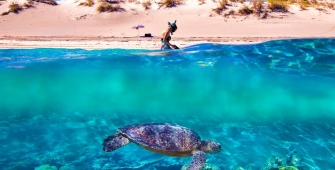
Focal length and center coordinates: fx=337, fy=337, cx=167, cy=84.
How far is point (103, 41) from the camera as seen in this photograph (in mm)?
17484

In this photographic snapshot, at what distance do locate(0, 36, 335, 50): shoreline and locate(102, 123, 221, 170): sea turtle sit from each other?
381 inches

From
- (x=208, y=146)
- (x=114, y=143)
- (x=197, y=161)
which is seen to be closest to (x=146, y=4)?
(x=208, y=146)

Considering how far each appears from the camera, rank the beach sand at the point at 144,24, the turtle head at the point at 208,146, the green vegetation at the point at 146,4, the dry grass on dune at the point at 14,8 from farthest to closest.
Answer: the green vegetation at the point at 146,4
the dry grass on dune at the point at 14,8
the beach sand at the point at 144,24
the turtle head at the point at 208,146

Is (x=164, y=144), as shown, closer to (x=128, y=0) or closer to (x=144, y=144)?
(x=144, y=144)

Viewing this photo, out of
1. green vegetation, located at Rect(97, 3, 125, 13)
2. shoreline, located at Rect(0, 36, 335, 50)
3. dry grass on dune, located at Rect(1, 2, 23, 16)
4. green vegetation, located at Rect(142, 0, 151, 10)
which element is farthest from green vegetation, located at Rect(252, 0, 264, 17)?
dry grass on dune, located at Rect(1, 2, 23, 16)

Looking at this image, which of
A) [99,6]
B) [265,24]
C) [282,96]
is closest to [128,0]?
[99,6]

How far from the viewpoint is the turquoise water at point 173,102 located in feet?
26.3

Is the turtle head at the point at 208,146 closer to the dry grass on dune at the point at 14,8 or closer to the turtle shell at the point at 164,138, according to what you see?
the turtle shell at the point at 164,138

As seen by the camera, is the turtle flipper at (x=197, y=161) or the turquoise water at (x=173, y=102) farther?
the turquoise water at (x=173, y=102)

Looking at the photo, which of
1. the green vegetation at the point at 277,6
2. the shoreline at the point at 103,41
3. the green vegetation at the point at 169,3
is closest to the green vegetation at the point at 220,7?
the green vegetation at the point at 277,6

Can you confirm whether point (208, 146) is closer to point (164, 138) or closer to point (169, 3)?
point (164, 138)

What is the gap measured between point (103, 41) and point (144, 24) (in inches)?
224

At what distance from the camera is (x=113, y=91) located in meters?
14.7

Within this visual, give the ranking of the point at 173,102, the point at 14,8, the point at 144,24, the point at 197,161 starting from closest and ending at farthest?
1. the point at 197,161
2. the point at 173,102
3. the point at 144,24
4. the point at 14,8
